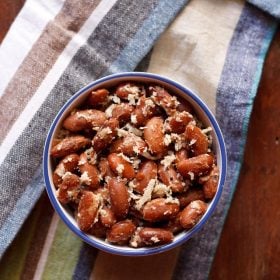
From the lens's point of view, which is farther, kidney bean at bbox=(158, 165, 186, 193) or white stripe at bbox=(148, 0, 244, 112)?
white stripe at bbox=(148, 0, 244, 112)

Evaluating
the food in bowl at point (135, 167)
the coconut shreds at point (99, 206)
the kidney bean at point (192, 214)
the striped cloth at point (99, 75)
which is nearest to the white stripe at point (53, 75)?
the striped cloth at point (99, 75)

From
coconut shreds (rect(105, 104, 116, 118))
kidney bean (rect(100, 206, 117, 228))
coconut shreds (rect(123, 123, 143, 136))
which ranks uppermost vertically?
coconut shreds (rect(105, 104, 116, 118))

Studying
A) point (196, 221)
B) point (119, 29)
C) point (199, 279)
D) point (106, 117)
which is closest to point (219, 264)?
point (199, 279)

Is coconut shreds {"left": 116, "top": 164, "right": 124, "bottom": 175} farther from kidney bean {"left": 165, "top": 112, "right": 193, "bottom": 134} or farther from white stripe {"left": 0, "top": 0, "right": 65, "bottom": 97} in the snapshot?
white stripe {"left": 0, "top": 0, "right": 65, "bottom": 97}

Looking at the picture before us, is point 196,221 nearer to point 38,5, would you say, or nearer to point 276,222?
point 276,222

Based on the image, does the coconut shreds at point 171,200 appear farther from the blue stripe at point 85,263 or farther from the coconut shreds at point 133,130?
the blue stripe at point 85,263

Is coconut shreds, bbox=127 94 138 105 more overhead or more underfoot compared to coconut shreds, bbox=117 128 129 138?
more overhead

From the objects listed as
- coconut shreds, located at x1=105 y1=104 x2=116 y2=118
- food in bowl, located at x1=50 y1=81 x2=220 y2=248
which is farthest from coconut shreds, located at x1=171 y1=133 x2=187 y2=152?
coconut shreds, located at x1=105 y1=104 x2=116 y2=118

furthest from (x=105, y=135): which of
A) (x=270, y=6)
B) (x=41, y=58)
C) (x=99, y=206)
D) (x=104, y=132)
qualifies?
(x=270, y=6)
